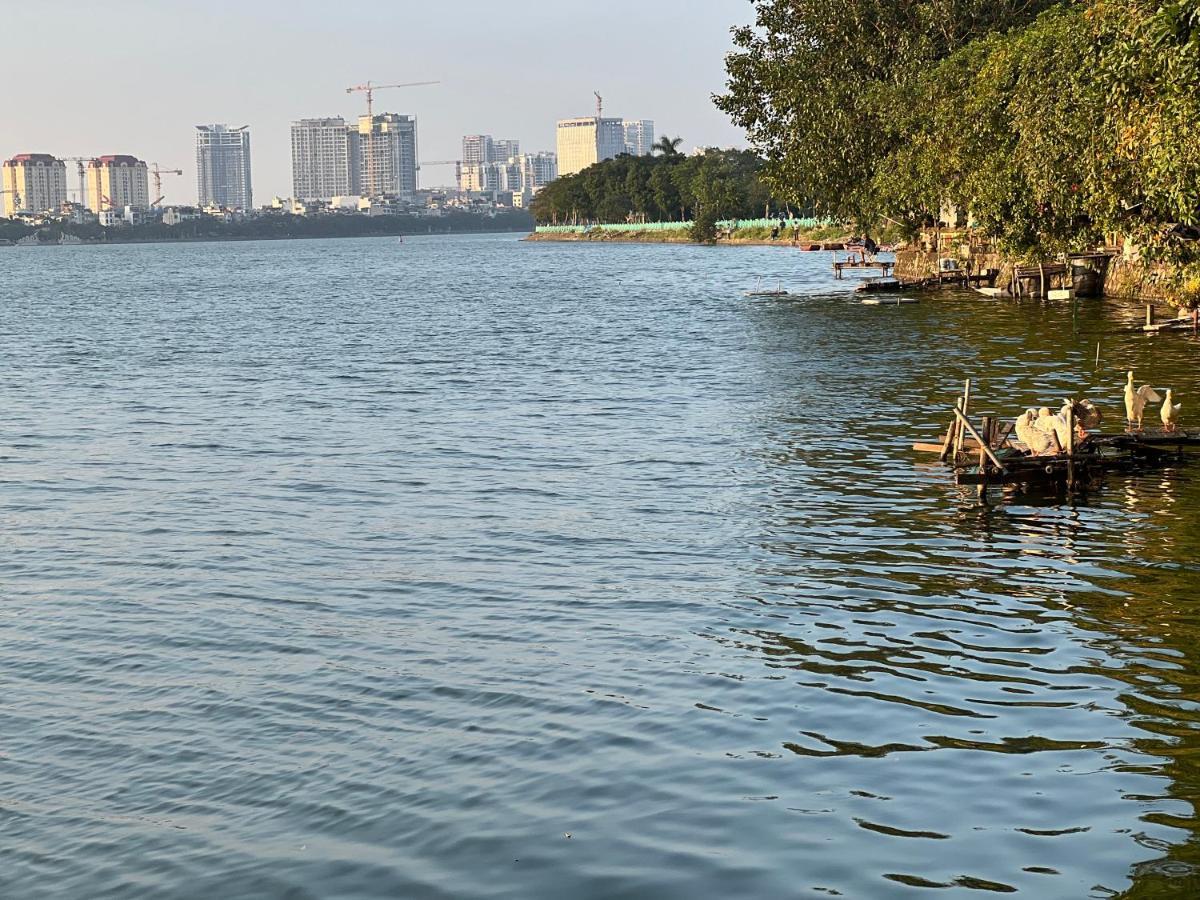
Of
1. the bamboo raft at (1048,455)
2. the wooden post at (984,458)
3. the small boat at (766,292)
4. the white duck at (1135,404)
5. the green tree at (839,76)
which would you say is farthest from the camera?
the small boat at (766,292)

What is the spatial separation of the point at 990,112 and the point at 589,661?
54.1 meters

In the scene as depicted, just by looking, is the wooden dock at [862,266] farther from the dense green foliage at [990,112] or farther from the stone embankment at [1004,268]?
the dense green foliage at [990,112]

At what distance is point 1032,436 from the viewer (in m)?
25.7

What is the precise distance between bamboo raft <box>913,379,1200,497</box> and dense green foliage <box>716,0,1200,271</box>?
7014mm

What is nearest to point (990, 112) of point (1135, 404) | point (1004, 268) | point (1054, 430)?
point (1004, 268)

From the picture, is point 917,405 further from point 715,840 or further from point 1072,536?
point 715,840

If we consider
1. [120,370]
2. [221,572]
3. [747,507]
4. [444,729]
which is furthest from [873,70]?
[444,729]

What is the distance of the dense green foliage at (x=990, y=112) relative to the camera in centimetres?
3152

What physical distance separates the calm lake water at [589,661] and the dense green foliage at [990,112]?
6987 millimetres

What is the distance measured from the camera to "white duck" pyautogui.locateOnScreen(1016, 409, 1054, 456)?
25.6 m

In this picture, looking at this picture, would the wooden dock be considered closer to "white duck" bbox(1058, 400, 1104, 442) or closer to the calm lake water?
the calm lake water

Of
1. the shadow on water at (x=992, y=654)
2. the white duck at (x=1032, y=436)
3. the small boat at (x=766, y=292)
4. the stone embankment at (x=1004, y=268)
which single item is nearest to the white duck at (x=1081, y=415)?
the white duck at (x=1032, y=436)

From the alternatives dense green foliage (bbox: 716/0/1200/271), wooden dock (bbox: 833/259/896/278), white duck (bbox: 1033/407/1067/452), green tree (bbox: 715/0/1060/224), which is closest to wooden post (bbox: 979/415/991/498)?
white duck (bbox: 1033/407/1067/452)

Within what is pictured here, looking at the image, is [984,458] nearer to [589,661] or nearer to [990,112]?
[589,661]
